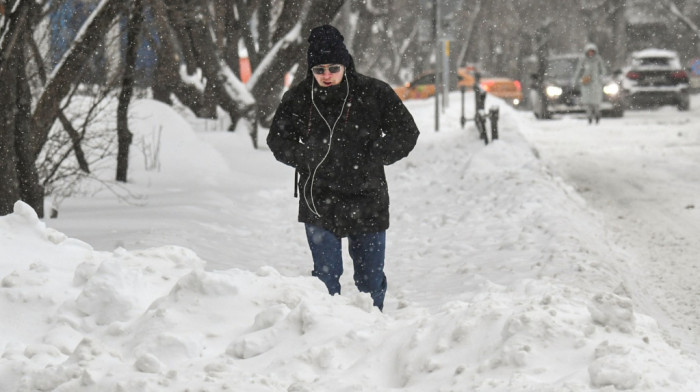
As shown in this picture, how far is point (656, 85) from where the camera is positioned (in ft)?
99.1

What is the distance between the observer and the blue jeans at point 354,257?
5.80 metres

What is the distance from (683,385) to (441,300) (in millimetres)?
3816

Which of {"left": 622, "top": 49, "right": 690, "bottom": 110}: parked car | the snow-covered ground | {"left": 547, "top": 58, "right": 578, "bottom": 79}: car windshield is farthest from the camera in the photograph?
{"left": 622, "top": 49, "right": 690, "bottom": 110}: parked car

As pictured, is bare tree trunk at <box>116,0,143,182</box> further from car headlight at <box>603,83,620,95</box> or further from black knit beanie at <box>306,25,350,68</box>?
car headlight at <box>603,83,620,95</box>

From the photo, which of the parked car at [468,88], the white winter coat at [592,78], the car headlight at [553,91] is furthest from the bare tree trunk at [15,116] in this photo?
the parked car at [468,88]

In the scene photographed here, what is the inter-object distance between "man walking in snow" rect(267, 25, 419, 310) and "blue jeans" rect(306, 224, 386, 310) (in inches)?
0.4

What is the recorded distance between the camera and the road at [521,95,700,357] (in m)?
7.72

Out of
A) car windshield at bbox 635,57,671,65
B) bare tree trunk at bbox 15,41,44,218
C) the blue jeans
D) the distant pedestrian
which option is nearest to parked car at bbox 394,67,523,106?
car windshield at bbox 635,57,671,65

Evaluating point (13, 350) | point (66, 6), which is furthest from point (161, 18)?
point (13, 350)

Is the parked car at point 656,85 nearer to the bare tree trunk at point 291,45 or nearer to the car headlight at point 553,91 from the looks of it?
the car headlight at point 553,91

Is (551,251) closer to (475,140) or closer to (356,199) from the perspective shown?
(356,199)

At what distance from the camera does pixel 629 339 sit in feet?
14.2

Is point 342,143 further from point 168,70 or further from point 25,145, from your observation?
point 168,70

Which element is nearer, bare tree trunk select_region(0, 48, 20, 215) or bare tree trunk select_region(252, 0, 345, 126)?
bare tree trunk select_region(0, 48, 20, 215)
